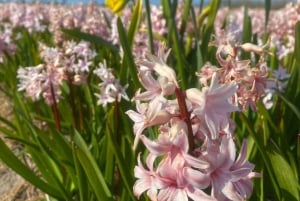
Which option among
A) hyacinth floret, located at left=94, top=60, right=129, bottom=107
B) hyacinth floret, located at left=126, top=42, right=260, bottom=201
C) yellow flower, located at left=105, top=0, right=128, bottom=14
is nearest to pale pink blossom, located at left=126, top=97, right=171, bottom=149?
hyacinth floret, located at left=126, top=42, right=260, bottom=201

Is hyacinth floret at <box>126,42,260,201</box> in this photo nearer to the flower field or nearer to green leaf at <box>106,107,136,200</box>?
the flower field

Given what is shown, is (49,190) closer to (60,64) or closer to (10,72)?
(60,64)

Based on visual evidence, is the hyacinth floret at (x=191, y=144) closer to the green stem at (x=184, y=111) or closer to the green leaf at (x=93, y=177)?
the green stem at (x=184, y=111)

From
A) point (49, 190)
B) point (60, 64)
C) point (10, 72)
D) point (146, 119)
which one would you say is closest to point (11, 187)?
point (60, 64)

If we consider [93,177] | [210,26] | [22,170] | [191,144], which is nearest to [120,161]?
[93,177]

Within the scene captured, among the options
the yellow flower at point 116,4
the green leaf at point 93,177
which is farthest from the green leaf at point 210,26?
the green leaf at point 93,177
